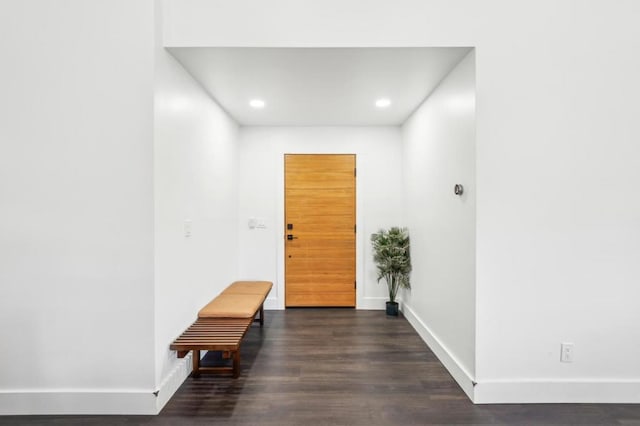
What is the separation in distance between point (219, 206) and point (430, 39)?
2.40 metres

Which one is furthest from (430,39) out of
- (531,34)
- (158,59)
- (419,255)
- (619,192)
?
(419,255)

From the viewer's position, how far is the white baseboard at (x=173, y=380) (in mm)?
2047

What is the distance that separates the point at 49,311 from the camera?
198 cm

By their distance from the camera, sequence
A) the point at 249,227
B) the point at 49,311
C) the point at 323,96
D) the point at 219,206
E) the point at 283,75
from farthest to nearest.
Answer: the point at 249,227, the point at 219,206, the point at 323,96, the point at 283,75, the point at 49,311

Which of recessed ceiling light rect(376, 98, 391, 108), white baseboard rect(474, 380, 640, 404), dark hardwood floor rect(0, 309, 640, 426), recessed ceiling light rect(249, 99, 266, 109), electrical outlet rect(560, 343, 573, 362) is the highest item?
recessed ceiling light rect(376, 98, 391, 108)

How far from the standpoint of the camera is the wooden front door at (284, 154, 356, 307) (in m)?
4.13

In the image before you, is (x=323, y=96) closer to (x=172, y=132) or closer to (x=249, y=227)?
(x=172, y=132)

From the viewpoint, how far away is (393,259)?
375 centimetres

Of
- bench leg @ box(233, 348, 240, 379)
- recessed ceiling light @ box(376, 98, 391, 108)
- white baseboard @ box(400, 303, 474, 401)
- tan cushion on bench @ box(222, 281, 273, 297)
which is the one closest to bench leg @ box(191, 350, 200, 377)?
bench leg @ box(233, 348, 240, 379)

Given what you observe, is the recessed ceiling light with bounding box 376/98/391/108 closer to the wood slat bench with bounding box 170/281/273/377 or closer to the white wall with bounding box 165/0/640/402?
the white wall with bounding box 165/0/640/402

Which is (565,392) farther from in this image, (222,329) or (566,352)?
(222,329)

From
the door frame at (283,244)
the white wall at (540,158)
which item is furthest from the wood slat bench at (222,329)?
the white wall at (540,158)

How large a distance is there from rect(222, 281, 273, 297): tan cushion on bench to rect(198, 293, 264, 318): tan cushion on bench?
17 cm

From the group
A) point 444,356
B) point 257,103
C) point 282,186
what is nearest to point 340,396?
point 444,356
